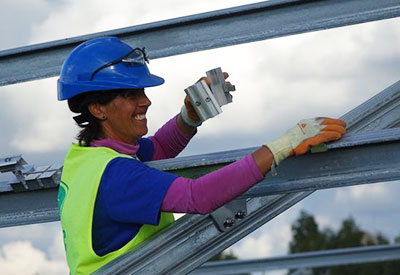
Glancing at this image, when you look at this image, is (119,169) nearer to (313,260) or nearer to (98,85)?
(98,85)

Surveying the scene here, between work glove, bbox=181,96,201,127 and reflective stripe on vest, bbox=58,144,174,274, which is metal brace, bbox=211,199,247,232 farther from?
work glove, bbox=181,96,201,127

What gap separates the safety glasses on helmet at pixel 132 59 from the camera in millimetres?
3059

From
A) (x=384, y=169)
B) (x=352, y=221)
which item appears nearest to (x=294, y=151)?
(x=384, y=169)

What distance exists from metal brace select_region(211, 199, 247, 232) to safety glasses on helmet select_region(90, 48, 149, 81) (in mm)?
576

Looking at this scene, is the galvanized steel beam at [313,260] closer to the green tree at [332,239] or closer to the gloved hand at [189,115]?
the gloved hand at [189,115]

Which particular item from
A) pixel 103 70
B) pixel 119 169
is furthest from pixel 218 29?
pixel 119 169

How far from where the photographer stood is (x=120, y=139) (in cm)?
308

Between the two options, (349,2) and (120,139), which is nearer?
(120,139)

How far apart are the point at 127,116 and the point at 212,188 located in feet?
1.56

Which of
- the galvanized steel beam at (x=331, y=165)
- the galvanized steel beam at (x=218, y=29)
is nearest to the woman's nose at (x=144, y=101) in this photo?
the galvanized steel beam at (x=331, y=165)

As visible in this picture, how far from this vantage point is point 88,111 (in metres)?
3.13

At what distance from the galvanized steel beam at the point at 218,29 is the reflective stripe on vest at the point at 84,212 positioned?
34.1 inches

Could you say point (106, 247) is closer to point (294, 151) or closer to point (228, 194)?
point (228, 194)

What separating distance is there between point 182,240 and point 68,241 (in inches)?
15.4
